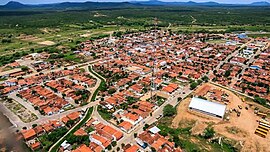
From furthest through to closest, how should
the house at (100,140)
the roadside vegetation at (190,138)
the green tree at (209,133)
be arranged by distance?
the green tree at (209,133)
the house at (100,140)
the roadside vegetation at (190,138)

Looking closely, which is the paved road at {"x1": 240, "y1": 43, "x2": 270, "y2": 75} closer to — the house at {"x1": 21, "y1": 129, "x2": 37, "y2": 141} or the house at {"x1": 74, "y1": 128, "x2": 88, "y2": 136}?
the house at {"x1": 74, "y1": 128, "x2": 88, "y2": 136}

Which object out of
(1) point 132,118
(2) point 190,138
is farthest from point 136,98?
(2) point 190,138

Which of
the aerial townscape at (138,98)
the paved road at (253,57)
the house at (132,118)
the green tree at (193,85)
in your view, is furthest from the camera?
the paved road at (253,57)

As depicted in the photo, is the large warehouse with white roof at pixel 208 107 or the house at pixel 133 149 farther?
the large warehouse with white roof at pixel 208 107

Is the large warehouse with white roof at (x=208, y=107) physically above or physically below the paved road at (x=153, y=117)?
above

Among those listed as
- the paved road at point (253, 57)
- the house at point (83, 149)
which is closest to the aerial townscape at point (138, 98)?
the house at point (83, 149)

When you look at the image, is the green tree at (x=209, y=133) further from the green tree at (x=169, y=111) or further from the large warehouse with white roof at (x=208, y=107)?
the green tree at (x=169, y=111)

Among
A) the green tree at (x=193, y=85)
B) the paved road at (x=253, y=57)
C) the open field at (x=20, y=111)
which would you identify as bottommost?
the open field at (x=20, y=111)
